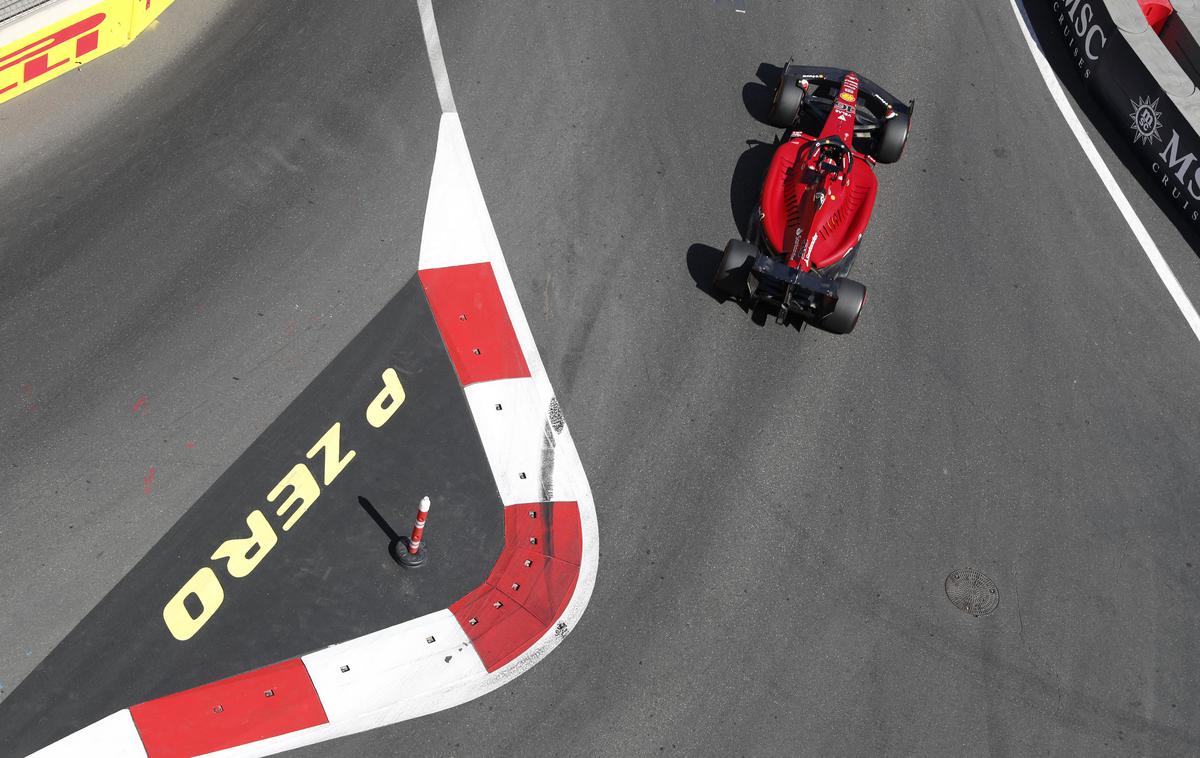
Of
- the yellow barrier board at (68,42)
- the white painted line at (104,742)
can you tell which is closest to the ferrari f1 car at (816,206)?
the white painted line at (104,742)

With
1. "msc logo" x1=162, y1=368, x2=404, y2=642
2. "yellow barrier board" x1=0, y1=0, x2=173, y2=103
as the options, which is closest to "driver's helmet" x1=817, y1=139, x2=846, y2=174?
"msc logo" x1=162, y1=368, x2=404, y2=642

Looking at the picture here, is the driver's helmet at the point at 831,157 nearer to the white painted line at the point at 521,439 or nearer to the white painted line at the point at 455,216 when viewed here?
the white painted line at the point at 455,216

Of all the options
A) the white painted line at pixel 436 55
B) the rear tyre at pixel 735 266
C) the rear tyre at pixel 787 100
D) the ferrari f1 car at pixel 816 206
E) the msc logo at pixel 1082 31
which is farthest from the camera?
the msc logo at pixel 1082 31

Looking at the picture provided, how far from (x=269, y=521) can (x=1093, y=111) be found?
11887mm

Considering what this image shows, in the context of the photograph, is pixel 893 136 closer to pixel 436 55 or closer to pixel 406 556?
pixel 436 55

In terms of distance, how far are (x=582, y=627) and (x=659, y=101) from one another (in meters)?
7.02

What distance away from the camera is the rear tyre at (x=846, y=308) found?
12.3m

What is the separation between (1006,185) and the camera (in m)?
14.6

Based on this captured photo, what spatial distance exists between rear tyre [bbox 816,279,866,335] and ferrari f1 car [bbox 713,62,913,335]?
11 millimetres

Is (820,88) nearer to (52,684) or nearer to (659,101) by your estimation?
(659,101)

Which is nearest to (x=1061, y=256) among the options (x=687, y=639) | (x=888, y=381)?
(x=888, y=381)

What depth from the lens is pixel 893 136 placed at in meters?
14.1

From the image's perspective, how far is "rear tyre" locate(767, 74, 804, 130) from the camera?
14180mm

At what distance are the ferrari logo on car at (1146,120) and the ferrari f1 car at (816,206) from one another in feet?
10.7
